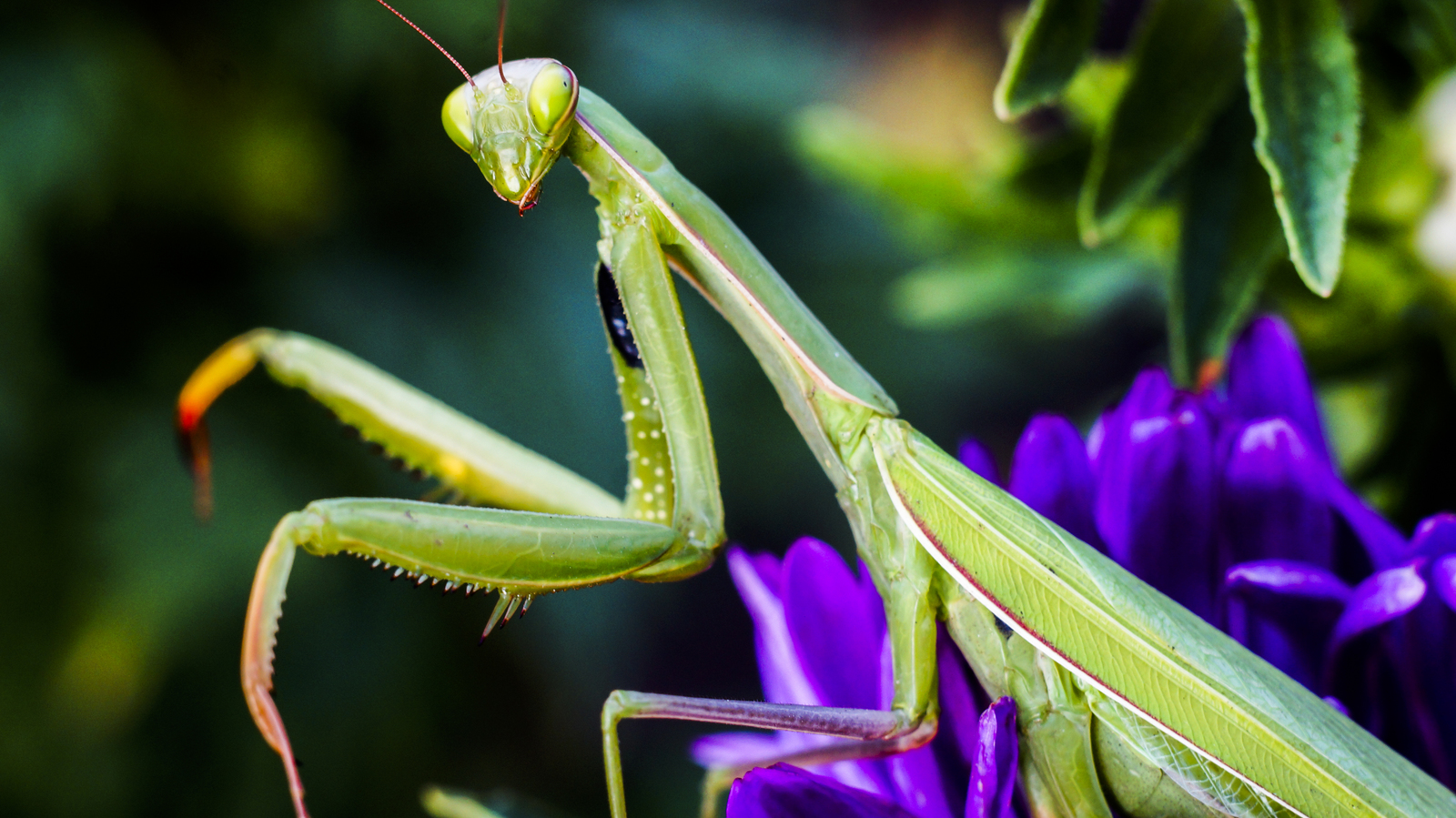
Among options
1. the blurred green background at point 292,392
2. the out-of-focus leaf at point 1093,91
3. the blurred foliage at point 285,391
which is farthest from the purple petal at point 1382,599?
the blurred foliage at point 285,391

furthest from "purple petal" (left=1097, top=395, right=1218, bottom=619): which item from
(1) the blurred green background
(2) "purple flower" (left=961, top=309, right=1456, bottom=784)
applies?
(1) the blurred green background

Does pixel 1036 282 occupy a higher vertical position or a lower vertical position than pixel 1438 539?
higher

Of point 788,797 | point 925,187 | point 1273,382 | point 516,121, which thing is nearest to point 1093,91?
point 925,187

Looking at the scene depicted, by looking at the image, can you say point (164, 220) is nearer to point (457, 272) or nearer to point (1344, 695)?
point (457, 272)

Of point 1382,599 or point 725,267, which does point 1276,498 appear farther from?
point 725,267

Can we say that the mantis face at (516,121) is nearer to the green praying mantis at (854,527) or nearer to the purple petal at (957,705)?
the green praying mantis at (854,527)

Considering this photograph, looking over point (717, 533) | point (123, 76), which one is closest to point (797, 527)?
point (123, 76)

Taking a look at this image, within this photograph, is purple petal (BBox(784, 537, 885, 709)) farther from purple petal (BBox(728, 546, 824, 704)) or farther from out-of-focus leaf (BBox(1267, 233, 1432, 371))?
out-of-focus leaf (BBox(1267, 233, 1432, 371))
